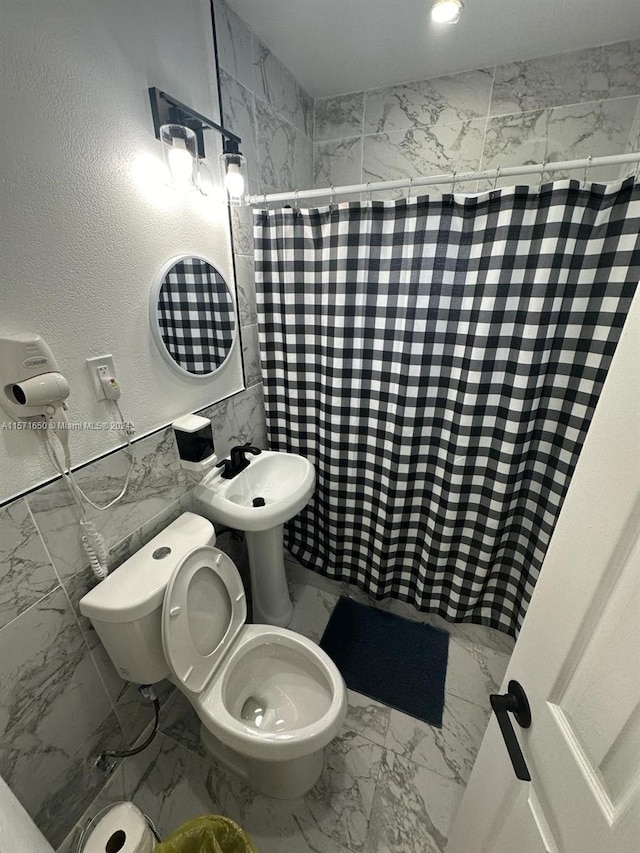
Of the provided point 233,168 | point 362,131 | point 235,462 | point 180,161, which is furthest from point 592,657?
point 362,131

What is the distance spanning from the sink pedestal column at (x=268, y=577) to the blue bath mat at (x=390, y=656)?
10.1 inches

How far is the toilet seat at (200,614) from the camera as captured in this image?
3.17 ft

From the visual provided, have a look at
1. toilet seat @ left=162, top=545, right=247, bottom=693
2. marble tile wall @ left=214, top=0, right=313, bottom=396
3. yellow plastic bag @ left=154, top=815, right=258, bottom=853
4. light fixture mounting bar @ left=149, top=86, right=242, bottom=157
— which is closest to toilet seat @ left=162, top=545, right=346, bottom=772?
toilet seat @ left=162, top=545, right=247, bottom=693

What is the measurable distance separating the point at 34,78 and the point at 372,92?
146 centimetres

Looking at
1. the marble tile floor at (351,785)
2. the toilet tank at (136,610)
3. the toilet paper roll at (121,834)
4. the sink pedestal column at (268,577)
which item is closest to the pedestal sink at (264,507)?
the sink pedestal column at (268,577)

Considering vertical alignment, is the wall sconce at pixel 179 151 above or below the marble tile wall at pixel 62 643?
above

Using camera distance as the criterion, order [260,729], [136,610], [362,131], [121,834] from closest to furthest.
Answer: [121,834]
[136,610]
[260,729]
[362,131]

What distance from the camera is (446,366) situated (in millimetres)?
1288

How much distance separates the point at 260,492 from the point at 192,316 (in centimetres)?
77

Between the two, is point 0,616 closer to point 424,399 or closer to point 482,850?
point 482,850

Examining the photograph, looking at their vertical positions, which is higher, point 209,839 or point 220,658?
point 220,658

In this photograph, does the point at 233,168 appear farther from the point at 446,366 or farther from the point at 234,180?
the point at 446,366

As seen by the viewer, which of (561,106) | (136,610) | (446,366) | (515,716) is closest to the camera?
(515,716)

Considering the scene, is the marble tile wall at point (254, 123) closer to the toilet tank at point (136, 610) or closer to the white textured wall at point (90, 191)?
the white textured wall at point (90, 191)
